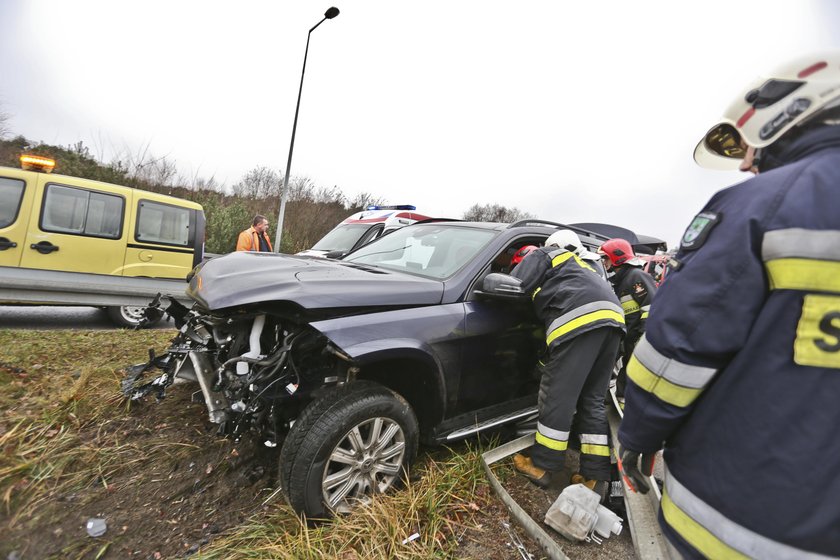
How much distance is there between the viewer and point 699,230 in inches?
43.1

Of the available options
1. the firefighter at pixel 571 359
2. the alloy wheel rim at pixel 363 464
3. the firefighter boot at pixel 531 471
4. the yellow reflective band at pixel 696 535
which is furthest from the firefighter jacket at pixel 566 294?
the yellow reflective band at pixel 696 535

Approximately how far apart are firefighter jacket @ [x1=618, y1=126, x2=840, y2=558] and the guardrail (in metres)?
4.71

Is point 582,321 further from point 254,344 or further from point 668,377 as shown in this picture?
point 254,344

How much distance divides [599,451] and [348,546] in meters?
1.57

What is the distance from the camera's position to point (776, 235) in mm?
923

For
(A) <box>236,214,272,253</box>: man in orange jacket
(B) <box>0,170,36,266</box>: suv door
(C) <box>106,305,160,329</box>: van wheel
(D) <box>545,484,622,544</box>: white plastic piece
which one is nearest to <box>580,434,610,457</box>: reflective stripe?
(D) <box>545,484,622,544</box>: white plastic piece

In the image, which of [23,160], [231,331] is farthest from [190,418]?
[23,160]

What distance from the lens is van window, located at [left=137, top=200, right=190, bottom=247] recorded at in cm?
545

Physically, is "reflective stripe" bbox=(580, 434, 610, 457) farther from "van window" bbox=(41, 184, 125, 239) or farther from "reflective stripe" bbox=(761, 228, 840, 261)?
"van window" bbox=(41, 184, 125, 239)

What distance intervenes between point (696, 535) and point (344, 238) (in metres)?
7.47

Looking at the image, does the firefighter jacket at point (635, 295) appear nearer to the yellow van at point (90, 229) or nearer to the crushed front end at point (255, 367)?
the crushed front end at point (255, 367)

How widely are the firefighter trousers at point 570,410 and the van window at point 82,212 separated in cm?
572

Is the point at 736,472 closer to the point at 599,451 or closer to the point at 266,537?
the point at 599,451

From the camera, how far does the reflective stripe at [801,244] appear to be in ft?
2.84
